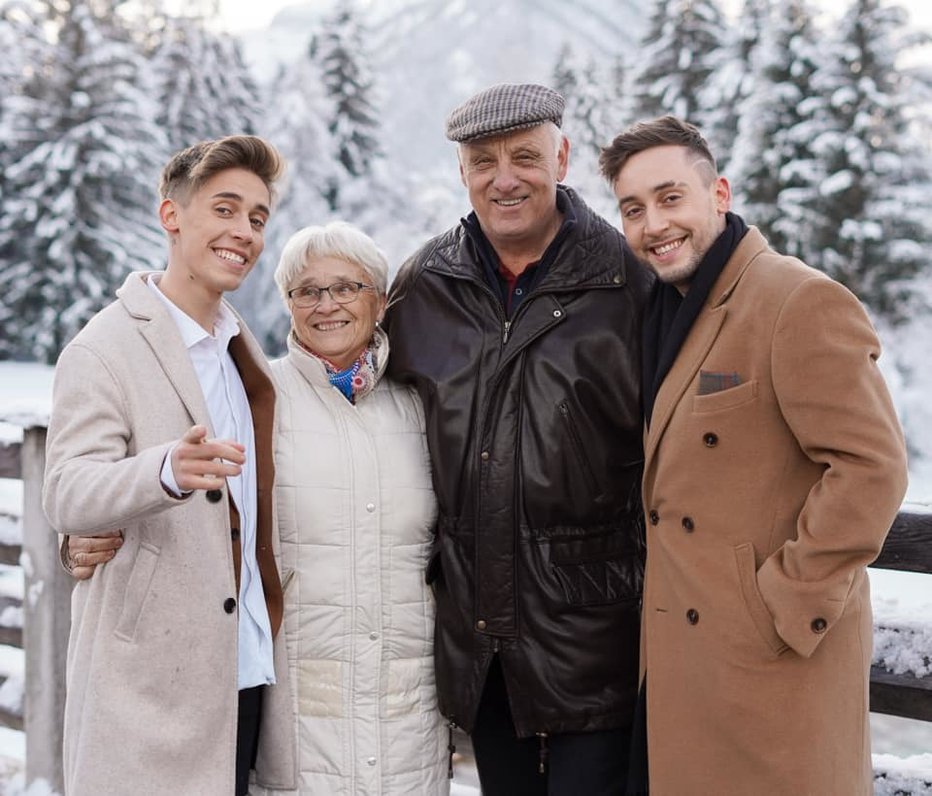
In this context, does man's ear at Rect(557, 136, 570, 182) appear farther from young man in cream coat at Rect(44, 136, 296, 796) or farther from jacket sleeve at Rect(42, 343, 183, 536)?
jacket sleeve at Rect(42, 343, 183, 536)

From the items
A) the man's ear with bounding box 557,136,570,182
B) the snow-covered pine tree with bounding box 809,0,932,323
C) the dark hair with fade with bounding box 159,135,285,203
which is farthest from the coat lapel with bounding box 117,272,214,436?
the snow-covered pine tree with bounding box 809,0,932,323

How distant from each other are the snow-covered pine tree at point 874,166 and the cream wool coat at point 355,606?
71.1 ft

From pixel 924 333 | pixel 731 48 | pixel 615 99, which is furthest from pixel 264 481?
pixel 615 99

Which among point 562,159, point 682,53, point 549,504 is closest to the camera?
point 549,504

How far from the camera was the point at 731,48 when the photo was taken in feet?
86.3

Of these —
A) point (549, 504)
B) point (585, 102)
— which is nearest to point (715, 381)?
point (549, 504)

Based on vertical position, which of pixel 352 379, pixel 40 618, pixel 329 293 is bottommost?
pixel 40 618

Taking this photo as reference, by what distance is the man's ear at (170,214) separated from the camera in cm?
296

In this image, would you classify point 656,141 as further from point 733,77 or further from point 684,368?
point 733,77

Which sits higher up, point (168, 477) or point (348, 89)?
point (348, 89)

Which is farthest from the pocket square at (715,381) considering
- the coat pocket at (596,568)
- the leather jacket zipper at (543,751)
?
the leather jacket zipper at (543,751)

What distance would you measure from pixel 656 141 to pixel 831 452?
105 cm

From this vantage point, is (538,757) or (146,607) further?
(538,757)

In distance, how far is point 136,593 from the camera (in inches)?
106
